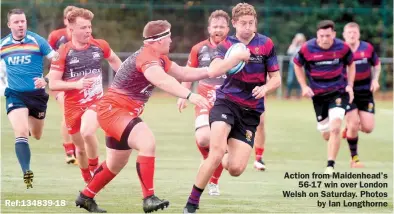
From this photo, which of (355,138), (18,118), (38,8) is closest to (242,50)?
(18,118)

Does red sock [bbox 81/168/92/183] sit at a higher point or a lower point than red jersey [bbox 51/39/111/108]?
lower

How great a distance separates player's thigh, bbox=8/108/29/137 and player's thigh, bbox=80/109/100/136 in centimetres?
79

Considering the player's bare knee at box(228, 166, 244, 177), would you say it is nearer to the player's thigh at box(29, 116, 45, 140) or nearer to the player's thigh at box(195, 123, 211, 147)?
the player's thigh at box(195, 123, 211, 147)

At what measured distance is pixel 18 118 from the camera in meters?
12.9

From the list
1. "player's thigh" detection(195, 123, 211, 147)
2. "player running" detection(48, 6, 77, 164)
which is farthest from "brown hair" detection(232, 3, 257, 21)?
"player running" detection(48, 6, 77, 164)

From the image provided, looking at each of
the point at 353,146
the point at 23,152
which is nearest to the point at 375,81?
the point at 353,146

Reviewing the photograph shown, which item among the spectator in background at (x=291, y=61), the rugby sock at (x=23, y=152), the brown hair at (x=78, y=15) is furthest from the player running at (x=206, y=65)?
the spectator in background at (x=291, y=61)

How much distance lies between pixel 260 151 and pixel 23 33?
13.1ft

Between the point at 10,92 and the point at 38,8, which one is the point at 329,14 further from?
the point at 10,92

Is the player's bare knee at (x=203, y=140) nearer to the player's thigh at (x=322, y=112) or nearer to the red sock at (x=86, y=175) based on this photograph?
the red sock at (x=86, y=175)

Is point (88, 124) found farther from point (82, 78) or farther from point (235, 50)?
point (235, 50)

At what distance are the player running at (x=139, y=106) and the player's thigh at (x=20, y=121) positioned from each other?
2.46 m

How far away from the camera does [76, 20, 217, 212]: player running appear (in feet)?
32.7

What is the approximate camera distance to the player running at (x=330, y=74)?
48.0 ft
